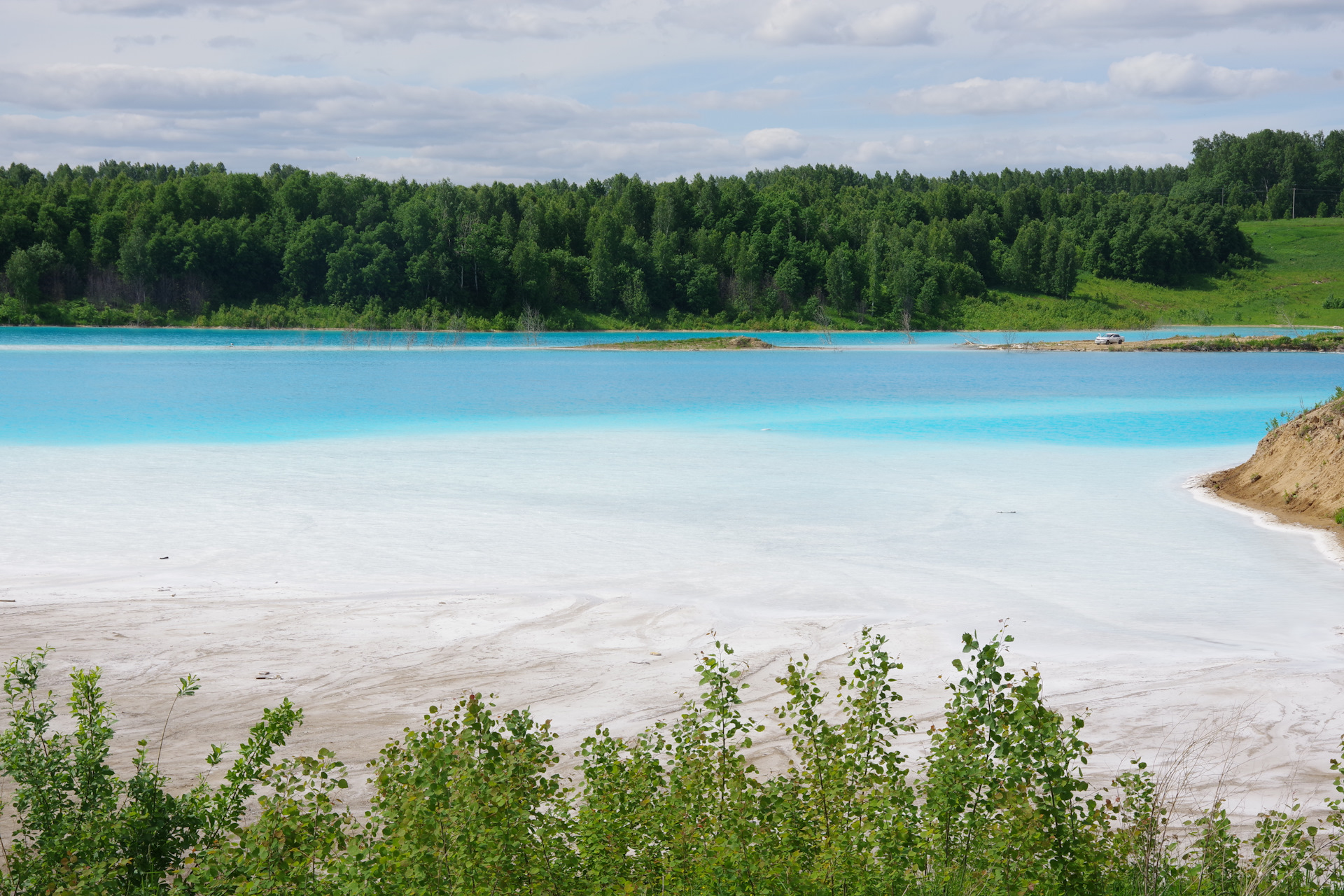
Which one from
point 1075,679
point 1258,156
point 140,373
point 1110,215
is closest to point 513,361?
point 140,373

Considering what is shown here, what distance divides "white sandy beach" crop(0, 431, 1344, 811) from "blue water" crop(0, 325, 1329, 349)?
52.4m

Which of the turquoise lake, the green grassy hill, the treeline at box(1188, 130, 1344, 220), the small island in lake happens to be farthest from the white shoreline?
the treeline at box(1188, 130, 1344, 220)

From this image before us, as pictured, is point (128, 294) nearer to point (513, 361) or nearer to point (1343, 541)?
point (513, 361)

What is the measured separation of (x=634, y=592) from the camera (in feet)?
33.7

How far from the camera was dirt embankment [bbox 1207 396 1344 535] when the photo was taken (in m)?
14.0

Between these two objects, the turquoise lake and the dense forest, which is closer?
the turquoise lake

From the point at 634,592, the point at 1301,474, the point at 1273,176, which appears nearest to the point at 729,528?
the point at 634,592

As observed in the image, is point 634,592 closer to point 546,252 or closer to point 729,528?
point 729,528

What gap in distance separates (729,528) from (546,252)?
90.7 metres

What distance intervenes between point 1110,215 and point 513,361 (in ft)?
289

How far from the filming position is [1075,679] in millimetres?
7758

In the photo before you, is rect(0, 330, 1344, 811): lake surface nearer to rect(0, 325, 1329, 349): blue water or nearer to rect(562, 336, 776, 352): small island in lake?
rect(562, 336, 776, 352): small island in lake

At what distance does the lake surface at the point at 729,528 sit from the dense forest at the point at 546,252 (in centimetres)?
5685

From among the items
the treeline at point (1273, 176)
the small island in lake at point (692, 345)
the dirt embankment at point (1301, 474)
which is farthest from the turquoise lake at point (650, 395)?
the treeline at point (1273, 176)
